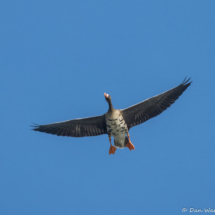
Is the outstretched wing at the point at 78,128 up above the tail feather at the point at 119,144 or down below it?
above

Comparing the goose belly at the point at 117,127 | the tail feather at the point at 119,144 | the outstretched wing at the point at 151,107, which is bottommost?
the tail feather at the point at 119,144

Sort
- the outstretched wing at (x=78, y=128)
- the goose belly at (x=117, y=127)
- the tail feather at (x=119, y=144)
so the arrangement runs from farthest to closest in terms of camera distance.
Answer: the tail feather at (x=119, y=144)
the outstretched wing at (x=78, y=128)
the goose belly at (x=117, y=127)

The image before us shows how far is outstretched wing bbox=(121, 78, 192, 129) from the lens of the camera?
19.1 meters

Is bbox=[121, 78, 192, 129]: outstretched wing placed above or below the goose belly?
above

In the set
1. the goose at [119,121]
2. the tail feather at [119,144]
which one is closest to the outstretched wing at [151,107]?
the goose at [119,121]

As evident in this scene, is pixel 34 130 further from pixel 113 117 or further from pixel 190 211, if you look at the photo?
pixel 190 211

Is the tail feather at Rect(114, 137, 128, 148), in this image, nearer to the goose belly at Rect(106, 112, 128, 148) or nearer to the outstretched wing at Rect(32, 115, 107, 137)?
the goose belly at Rect(106, 112, 128, 148)

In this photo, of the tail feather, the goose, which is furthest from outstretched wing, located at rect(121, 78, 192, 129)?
the tail feather

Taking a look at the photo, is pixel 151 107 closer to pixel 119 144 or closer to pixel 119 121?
pixel 119 121

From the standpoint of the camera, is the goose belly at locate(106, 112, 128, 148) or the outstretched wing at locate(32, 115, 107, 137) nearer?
the goose belly at locate(106, 112, 128, 148)

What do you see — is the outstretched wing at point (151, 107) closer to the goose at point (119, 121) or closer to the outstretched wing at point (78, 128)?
the goose at point (119, 121)

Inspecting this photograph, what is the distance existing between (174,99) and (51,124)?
6.20 metres

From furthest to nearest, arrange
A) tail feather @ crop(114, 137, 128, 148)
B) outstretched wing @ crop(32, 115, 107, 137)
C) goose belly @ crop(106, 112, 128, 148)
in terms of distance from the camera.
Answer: tail feather @ crop(114, 137, 128, 148) → outstretched wing @ crop(32, 115, 107, 137) → goose belly @ crop(106, 112, 128, 148)

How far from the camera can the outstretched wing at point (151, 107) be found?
19.1 m
